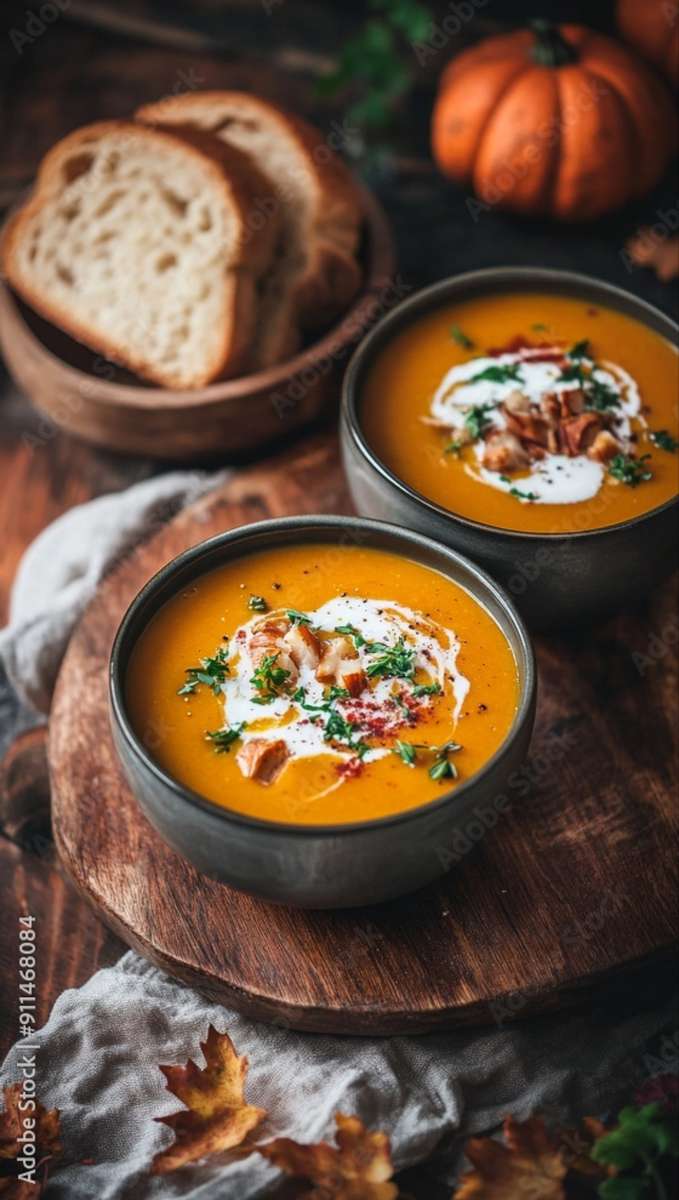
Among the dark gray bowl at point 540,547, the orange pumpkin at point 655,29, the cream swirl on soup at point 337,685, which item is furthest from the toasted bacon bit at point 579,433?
the orange pumpkin at point 655,29

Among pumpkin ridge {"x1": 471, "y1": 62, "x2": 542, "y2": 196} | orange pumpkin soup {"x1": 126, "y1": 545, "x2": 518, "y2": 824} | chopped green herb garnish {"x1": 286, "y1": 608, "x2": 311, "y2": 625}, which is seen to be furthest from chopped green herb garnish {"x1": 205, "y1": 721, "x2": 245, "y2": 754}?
pumpkin ridge {"x1": 471, "y1": 62, "x2": 542, "y2": 196}

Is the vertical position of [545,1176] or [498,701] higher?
[498,701]

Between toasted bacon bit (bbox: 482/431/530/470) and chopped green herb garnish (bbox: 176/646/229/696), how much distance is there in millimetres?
685

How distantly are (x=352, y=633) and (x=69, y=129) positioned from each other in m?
2.39

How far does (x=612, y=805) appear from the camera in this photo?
2.34 metres

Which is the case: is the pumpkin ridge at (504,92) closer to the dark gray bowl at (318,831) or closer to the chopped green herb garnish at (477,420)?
the chopped green herb garnish at (477,420)

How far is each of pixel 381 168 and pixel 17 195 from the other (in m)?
1.04

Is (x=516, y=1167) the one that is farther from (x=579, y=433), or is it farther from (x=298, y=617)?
(x=579, y=433)

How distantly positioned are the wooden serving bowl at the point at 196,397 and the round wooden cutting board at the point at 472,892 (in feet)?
2.22

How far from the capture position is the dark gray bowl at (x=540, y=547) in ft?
7.63

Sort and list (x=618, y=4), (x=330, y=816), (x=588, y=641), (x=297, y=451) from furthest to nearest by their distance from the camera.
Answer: (x=618, y=4) < (x=297, y=451) < (x=588, y=641) < (x=330, y=816)

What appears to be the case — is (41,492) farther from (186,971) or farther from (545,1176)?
(545,1176)

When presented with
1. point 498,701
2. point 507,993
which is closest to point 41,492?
point 498,701

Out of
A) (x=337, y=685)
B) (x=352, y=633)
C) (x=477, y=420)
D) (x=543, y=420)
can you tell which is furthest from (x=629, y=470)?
(x=337, y=685)
